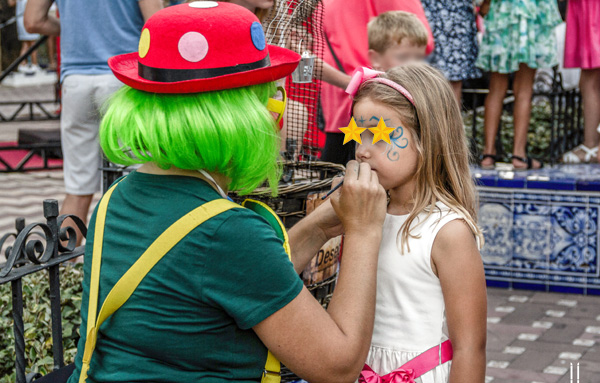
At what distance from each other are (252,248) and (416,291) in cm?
62

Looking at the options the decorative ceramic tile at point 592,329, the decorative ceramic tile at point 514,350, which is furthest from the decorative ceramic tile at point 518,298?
the decorative ceramic tile at point 514,350

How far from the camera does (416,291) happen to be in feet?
6.49

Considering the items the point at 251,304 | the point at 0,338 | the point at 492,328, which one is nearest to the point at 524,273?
the point at 492,328

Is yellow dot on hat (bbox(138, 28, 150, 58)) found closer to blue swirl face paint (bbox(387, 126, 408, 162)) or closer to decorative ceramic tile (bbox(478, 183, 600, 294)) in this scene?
blue swirl face paint (bbox(387, 126, 408, 162))

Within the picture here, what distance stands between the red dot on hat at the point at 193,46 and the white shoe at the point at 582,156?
14.6ft

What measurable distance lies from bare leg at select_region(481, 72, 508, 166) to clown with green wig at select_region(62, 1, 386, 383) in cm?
383

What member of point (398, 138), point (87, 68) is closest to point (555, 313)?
point (398, 138)

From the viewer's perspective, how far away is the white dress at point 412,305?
76.9 inches

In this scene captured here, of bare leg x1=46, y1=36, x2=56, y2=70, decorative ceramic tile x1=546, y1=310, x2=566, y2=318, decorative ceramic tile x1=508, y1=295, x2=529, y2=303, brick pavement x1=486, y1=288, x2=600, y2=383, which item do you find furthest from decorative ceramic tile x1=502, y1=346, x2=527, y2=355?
bare leg x1=46, y1=36, x2=56, y2=70

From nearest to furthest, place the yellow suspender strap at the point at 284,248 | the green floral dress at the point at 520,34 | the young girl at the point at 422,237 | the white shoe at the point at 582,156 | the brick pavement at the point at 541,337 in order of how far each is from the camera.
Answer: the yellow suspender strap at the point at 284,248 < the young girl at the point at 422,237 < the brick pavement at the point at 541,337 < the green floral dress at the point at 520,34 < the white shoe at the point at 582,156

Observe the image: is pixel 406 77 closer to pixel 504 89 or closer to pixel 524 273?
pixel 524 273

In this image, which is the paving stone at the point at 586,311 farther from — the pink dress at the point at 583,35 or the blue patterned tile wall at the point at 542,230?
the pink dress at the point at 583,35

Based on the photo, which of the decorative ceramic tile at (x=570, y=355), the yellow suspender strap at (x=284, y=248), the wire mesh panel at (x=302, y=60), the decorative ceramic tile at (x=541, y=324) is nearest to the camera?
the yellow suspender strap at (x=284, y=248)

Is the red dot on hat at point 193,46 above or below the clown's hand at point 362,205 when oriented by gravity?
above
